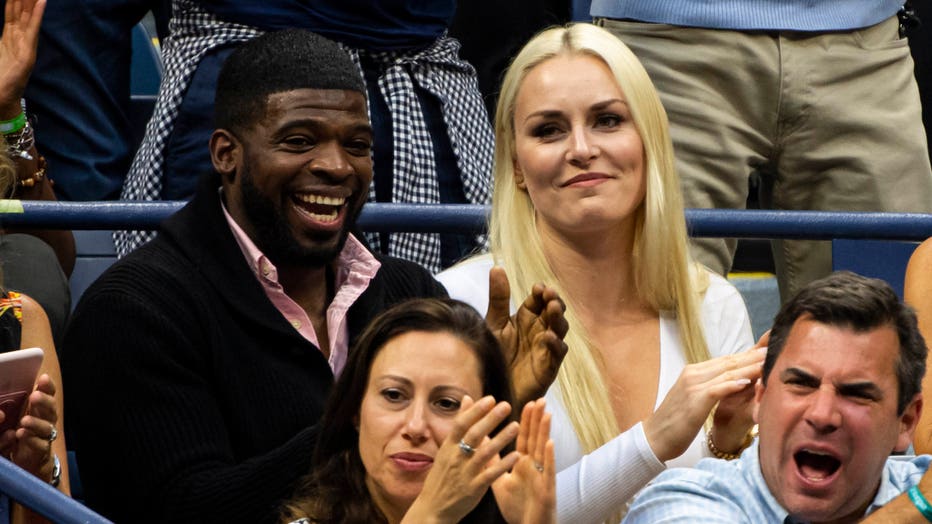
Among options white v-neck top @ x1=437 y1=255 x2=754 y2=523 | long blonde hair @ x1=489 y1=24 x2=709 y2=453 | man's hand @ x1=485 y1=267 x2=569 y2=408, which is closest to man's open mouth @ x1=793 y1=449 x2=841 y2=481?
white v-neck top @ x1=437 y1=255 x2=754 y2=523

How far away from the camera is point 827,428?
3.14 metres

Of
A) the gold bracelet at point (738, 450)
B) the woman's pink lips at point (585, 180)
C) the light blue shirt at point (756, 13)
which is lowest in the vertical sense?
the gold bracelet at point (738, 450)

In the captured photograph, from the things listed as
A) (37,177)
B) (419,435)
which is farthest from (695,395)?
(37,177)

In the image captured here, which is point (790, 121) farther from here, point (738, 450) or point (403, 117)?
point (738, 450)

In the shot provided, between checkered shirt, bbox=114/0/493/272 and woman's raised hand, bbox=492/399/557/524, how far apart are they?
4.80 feet

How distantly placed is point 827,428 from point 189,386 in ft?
3.63

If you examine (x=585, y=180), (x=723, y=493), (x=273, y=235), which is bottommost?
(x=723, y=493)

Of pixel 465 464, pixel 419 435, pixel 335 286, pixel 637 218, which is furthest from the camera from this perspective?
pixel 637 218

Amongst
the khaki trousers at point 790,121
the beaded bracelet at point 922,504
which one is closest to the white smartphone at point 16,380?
the beaded bracelet at point 922,504

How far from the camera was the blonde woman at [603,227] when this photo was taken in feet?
12.6

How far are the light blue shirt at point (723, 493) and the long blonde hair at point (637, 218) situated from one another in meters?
0.52

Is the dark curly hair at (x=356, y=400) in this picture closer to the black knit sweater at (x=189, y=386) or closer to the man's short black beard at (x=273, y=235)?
the black knit sweater at (x=189, y=386)

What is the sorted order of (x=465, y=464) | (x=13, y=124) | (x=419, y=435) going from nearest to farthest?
(x=465, y=464) < (x=419, y=435) < (x=13, y=124)

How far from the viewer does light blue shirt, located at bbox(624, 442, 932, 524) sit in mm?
3180
